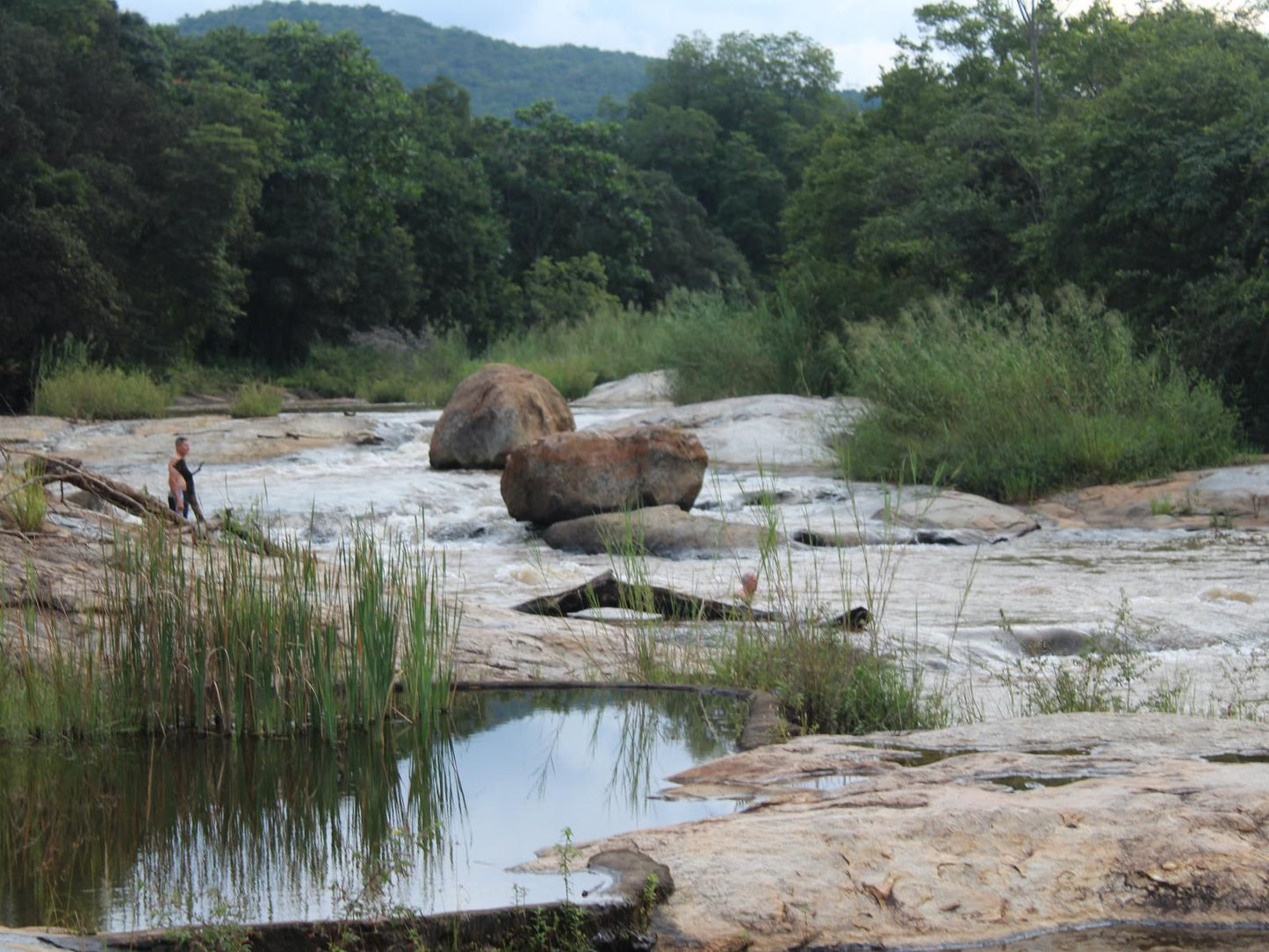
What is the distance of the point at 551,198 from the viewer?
52312 mm

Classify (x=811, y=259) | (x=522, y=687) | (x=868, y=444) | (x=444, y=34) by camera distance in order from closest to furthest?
(x=522, y=687), (x=868, y=444), (x=811, y=259), (x=444, y=34)

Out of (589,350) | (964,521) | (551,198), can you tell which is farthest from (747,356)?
(551,198)

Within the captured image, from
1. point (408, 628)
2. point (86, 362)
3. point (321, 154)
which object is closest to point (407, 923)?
point (408, 628)

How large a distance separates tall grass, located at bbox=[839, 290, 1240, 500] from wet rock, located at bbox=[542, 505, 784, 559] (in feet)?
8.81

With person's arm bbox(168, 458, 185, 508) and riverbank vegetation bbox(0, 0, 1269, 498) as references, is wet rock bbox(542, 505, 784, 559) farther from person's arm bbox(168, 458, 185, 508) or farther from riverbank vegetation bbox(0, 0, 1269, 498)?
riverbank vegetation bbox(0, 0, 1269, 498)

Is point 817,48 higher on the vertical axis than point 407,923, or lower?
higher

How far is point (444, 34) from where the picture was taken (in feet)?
416

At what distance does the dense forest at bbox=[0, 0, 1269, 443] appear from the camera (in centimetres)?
1897

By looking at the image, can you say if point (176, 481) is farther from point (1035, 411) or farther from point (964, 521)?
point (1035, 411)

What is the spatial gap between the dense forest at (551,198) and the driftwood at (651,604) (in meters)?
8.87

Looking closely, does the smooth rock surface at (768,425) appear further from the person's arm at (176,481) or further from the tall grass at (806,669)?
the tall grass at (806,669)

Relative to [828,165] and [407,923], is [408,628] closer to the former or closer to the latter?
[407,923]

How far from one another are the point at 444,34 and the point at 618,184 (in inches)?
3177

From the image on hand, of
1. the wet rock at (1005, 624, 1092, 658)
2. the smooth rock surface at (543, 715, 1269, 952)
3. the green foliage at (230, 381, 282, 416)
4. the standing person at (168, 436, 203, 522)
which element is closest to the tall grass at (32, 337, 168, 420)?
the green foliage at (230, 381, 282, 416)
